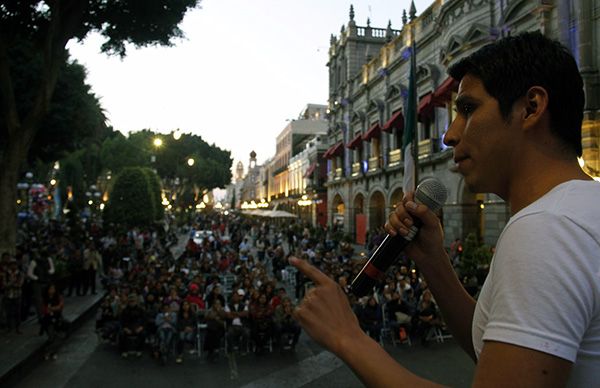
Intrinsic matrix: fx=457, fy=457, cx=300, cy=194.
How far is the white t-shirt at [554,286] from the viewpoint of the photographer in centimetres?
95

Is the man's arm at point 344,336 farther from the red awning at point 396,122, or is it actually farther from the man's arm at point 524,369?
the red awning at point 396,122

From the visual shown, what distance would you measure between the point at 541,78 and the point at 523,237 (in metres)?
0.52

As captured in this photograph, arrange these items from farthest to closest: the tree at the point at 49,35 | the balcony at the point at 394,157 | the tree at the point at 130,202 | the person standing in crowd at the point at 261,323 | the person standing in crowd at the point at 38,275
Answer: the tree at the point at 130,202, the balcony at the point at 394,157, the tree at the point at 49,35, the person standing in crowd at the point at 38,275, the person standing in crowd at the point at 261,323

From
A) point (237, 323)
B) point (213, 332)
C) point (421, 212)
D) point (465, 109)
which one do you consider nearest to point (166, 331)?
point (213, 332)

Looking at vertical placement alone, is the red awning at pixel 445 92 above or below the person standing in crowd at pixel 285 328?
above

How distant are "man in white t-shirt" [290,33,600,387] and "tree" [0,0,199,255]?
15.2 m

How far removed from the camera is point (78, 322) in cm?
1275

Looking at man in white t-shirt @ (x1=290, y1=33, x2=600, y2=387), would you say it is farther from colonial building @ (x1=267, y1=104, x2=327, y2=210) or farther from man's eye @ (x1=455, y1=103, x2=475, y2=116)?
colonial building @ (x1=267, y1=104, x2=327, y2=210)

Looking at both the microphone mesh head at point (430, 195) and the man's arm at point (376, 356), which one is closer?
the man's arm at point (376, 356)

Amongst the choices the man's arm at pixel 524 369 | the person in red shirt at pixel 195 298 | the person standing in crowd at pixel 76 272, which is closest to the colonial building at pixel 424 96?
the man's arm at pixel 524 369

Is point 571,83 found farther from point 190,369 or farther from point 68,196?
point 68,196

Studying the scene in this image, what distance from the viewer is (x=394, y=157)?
28.2 metres

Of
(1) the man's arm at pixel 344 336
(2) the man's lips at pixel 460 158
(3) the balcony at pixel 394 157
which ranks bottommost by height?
(1) the man's arm at pixel 344 336

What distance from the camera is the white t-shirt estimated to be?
37.3 inches
